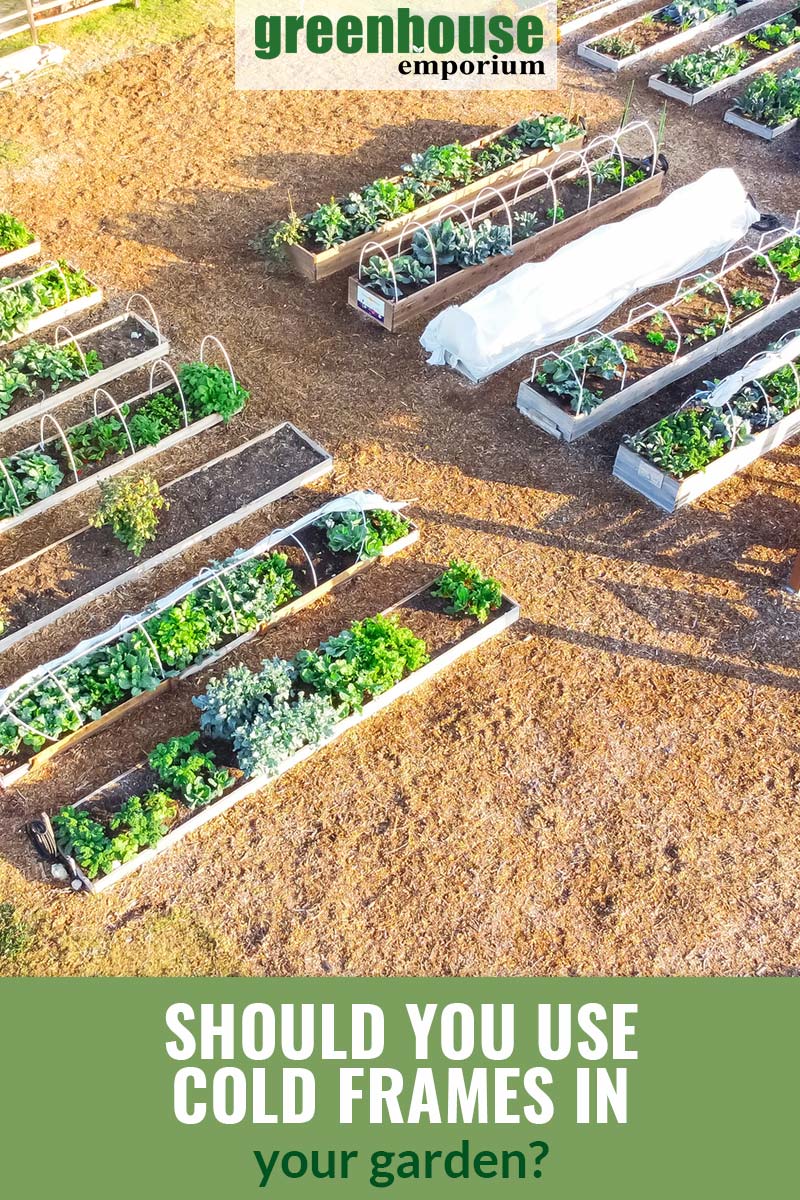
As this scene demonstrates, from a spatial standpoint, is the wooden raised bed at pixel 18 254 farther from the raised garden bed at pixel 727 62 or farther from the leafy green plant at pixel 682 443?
the raised garden bed at pixel 727 62

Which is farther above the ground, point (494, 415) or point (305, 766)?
point (494, 415)

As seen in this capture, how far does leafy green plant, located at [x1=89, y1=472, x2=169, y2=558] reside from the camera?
1185 centimetres

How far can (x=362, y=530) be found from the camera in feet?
39.2

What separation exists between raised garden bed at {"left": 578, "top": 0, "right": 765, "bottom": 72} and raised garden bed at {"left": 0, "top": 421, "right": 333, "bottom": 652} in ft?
37.2

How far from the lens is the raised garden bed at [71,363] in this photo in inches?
531

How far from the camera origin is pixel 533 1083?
8250mm

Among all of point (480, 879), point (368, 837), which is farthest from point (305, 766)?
point (480, 879)

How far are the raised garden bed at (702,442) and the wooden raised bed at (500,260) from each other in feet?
12.1

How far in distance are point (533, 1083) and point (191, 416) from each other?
337 inches

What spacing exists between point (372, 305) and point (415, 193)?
270 cm

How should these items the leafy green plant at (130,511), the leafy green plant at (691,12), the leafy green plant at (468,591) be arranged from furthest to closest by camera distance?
the leafy green plant at (691,12) → the leafy green plant at (130,511) → the leafy green plant at (468,591)

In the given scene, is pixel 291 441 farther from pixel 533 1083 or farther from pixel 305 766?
pixel 533 1083

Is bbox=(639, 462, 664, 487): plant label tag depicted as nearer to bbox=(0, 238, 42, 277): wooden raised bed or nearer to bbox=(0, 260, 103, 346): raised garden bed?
bbox=(0, 260, 103, 346): raised garden bed

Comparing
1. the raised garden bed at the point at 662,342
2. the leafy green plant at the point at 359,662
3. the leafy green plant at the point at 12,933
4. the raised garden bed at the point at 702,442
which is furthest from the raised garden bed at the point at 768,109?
the leafy green plant at the point at 12,933
